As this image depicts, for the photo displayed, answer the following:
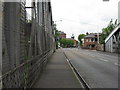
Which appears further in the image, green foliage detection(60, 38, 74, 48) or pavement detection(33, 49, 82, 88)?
green foliage detection(60, 38, 74, 48)

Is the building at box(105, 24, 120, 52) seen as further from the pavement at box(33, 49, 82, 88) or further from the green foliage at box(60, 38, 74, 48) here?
the green foliage at box(60, 38, 74, 48)

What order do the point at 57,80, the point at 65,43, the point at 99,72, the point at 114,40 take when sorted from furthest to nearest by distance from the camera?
the point at 65,43
the point at 114,40
the point at 99,72
the point at 57,80

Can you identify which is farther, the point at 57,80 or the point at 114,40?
the point at 114,40

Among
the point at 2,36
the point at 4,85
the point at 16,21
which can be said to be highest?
the point at 16,21

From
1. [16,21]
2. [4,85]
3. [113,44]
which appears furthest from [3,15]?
[113,44]

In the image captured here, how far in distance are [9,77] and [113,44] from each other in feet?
169

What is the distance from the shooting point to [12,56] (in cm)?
518

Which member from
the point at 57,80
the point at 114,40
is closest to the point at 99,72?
the point at 57,80

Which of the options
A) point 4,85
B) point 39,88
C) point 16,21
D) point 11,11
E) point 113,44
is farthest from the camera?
point 113,44

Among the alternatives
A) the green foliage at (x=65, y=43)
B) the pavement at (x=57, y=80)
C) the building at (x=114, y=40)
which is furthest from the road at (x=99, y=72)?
the green foliage at (x=65, y=43)

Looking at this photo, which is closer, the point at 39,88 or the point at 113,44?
the point at 39,88

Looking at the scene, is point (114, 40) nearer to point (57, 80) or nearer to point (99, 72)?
point (99, 72)

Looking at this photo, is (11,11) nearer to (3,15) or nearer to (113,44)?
(3,15)

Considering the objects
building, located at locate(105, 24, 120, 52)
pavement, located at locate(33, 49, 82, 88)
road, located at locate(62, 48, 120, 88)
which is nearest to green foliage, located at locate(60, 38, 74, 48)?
building, located at locate(105, 24, 120, 52)
